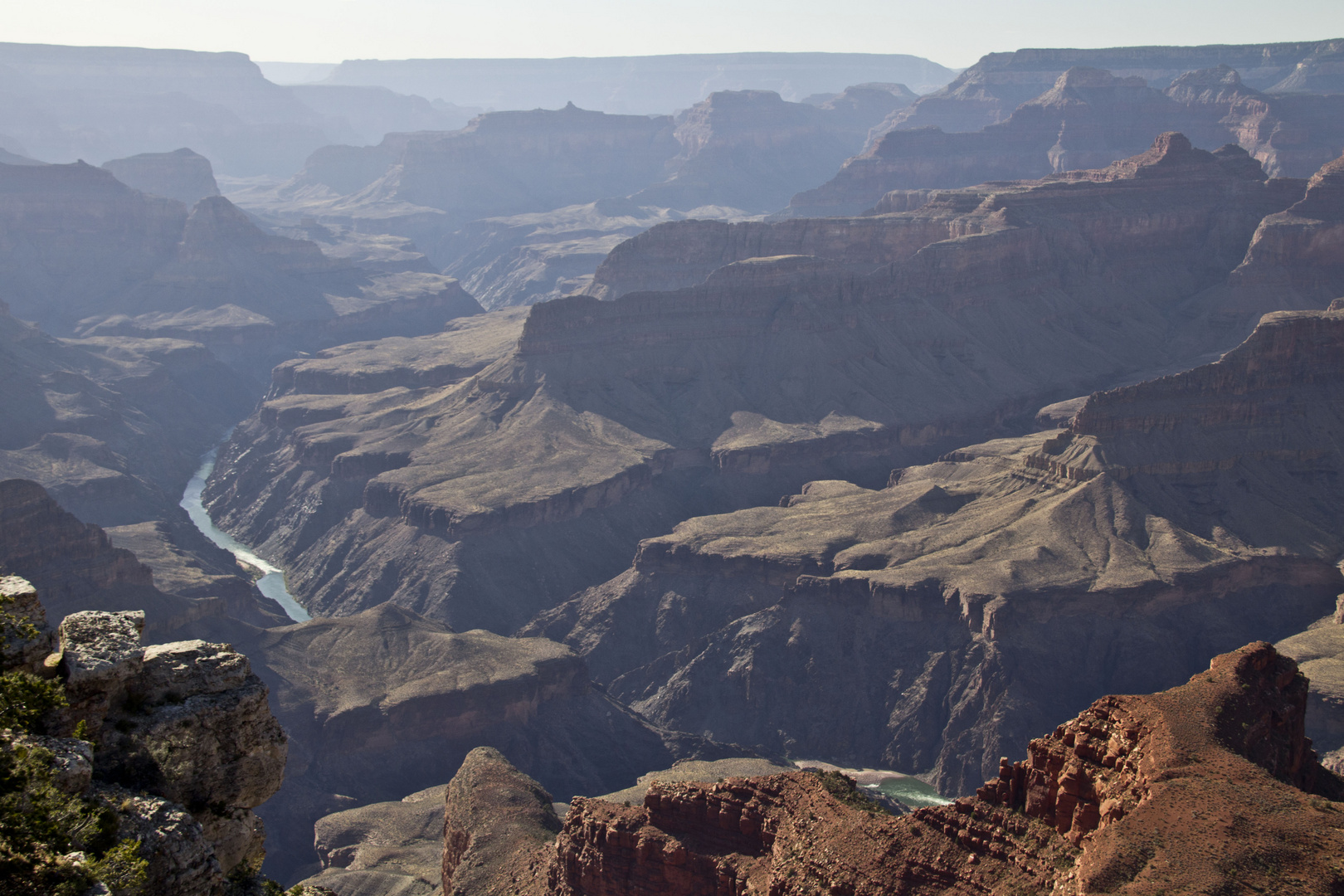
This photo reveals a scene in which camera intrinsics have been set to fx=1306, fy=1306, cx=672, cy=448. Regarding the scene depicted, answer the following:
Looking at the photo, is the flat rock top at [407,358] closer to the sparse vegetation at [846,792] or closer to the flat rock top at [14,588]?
the sparse vegetation at [846,792]

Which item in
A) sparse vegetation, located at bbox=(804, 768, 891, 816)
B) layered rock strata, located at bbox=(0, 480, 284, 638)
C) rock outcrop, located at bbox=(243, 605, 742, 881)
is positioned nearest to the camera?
sparse vegetation, located at bbox=(804, 768, 891, 816)

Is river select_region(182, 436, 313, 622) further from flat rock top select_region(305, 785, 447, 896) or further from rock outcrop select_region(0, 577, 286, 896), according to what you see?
rock outcrop select_region(0, 577, 286, 896)

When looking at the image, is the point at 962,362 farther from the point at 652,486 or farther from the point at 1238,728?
the point at 1238,728

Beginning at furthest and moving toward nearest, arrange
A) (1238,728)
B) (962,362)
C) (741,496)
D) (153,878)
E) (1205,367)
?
(962,362) < (741,496) < (1205,367) < (1238,728) < (153,878)

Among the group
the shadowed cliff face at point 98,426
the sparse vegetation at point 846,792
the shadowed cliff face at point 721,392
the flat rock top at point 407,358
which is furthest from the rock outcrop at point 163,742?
the flat rock top at point 407,358

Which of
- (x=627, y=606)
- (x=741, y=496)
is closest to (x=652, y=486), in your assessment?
(x=741, y=496)

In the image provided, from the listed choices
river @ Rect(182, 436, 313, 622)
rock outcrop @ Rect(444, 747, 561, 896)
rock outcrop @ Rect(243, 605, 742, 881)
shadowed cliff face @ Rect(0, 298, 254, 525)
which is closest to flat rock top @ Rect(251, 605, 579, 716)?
rock outcrop @ Rect(243, 605, 742, 881)
